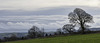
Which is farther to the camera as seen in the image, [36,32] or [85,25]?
[36,32]

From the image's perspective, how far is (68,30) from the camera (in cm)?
12912

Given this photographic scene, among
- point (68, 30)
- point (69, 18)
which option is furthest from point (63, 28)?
point (69, 18)

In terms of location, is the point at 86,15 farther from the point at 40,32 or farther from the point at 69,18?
the point at 40,32

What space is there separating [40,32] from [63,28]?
48.9 feet

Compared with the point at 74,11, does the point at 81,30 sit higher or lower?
lower

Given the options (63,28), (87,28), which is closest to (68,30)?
(63,28)

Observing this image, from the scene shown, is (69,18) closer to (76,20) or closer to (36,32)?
(76,20)

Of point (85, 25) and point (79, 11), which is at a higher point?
point (79, 11)

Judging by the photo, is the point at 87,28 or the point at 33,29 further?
the point at 33,29

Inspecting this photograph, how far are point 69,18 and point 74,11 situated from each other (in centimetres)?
396

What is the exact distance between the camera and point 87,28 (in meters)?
103

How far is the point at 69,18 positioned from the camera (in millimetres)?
102312

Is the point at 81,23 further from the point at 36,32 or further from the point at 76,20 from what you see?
the point at 36,32

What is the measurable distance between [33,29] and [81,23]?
139 feet
